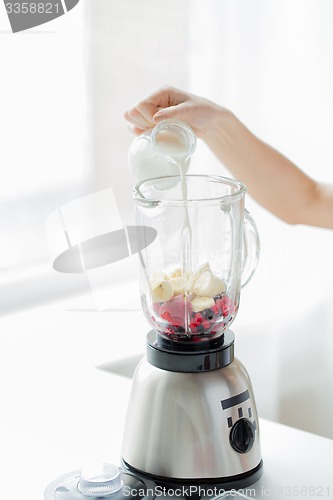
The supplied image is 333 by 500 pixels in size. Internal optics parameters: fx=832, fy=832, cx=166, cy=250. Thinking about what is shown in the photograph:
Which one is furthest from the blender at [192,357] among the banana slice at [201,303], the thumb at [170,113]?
the thumb at [170,113]

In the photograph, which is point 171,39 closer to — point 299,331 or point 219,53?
point 219,53

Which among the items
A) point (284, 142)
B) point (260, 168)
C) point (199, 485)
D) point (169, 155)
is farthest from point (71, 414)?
point (284, 142)

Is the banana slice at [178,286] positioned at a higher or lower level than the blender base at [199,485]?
higher

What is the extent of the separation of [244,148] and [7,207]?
544 mm

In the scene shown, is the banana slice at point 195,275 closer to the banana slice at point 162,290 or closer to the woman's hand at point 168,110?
the banana slice at point 162,290

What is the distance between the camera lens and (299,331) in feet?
6.39

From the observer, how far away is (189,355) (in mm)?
962

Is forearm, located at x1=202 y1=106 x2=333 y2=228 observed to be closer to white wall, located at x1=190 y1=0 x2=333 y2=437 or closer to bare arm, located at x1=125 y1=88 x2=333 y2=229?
bare arm, located at x1=125 y1=88 x2=333 y2=229

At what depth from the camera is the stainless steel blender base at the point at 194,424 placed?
95 centimetres

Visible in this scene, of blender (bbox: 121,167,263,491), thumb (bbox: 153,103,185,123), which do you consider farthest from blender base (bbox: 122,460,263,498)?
thumb (bbox: 153,103,185,123)

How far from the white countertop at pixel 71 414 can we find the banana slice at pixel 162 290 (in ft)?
0.80

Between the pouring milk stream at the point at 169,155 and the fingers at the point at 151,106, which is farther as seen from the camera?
the fingers at the point at 151,106

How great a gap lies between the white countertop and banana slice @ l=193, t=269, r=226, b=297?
24 cm

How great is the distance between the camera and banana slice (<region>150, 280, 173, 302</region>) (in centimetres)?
97
